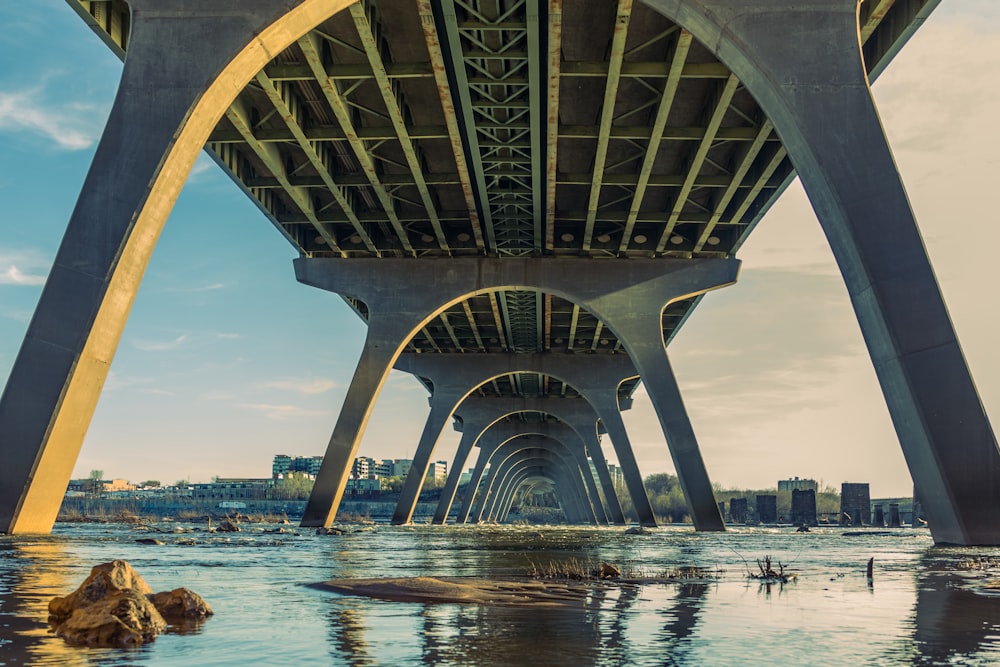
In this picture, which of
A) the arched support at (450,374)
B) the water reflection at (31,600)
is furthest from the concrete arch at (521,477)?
the water reflection at (31,600)

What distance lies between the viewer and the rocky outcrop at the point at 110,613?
5.69 meters

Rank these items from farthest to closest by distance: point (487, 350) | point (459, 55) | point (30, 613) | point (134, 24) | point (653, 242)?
point (487, 350) < point (653, 242) < point (459, 55) < point (134, 24) < point (30, 613)

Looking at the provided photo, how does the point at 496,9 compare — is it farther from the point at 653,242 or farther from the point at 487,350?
the point at 487,350

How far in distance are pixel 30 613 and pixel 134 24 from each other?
12825mm

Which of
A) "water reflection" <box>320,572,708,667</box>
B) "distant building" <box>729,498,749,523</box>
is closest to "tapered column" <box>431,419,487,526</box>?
"distant building" <box>729,498,749,523</box>

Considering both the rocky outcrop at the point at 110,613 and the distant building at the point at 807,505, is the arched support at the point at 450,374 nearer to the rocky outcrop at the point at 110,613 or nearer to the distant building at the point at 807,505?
the distant building at the point at 807,505

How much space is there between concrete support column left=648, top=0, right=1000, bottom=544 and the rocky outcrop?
41.9 ft

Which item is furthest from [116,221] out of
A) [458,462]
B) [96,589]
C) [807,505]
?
[807,505]

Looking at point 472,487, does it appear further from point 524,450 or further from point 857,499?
point 857,499

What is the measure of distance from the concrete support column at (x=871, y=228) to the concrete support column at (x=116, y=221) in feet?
27.4

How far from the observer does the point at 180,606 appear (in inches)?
273

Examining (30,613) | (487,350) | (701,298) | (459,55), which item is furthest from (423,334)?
(30,613)

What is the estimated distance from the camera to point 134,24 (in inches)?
664

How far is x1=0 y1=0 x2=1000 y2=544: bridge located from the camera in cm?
1561
